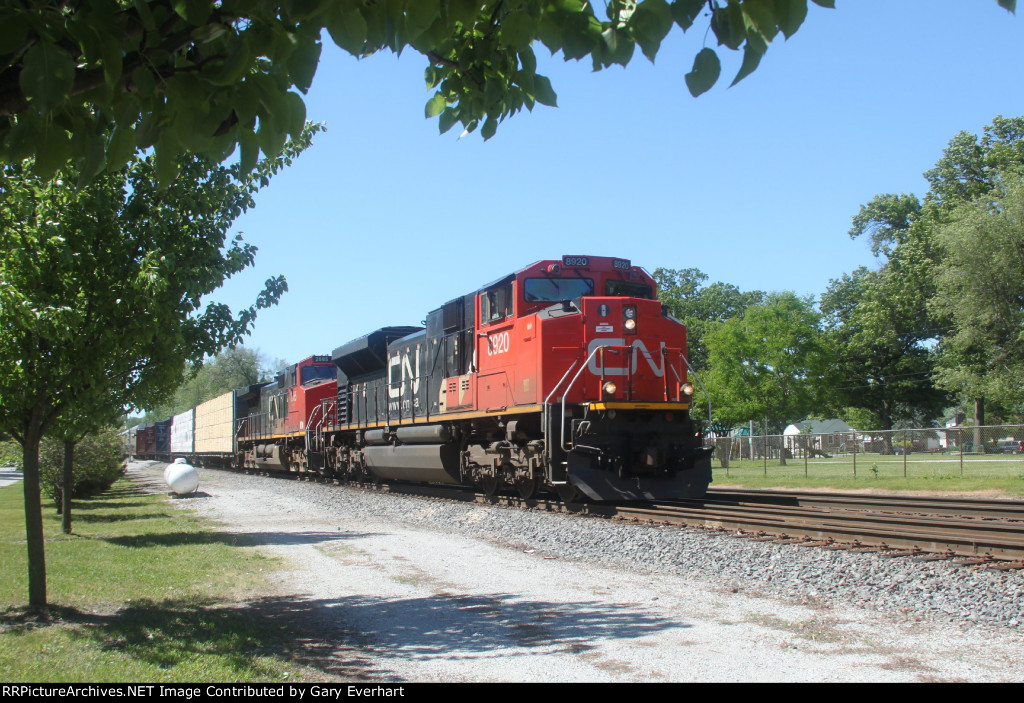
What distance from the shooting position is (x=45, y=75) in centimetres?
285

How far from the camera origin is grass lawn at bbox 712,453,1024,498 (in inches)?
797

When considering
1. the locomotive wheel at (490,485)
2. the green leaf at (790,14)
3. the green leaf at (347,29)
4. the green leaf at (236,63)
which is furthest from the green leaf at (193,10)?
the locomotive wheel at (490,485)

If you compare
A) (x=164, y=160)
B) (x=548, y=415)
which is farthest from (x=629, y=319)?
(x=164, y=160)

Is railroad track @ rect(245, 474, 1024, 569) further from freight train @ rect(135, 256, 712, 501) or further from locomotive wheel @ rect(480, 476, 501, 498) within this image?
freight train @ rect(135, 256, 712, 501)

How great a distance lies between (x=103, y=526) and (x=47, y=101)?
15.7 meters

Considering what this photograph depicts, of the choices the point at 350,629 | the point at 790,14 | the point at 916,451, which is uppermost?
the point at 790,14

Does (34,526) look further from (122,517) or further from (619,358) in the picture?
(122,517)

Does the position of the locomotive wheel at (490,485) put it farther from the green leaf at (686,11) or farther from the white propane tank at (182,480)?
the green leaf at (686,11)

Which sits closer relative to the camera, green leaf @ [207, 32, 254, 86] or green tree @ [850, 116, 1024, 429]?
green leaf @ [207, 32, 254, 86]

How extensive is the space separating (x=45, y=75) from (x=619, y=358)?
11.8 m

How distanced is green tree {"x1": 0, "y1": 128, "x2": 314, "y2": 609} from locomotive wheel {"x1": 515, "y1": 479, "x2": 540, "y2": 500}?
748 cm

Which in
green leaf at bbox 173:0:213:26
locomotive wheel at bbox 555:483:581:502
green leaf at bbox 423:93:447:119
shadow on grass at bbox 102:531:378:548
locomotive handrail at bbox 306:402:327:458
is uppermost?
green leaf at bbox 423:93:447:119

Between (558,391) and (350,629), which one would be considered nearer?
(350,629)

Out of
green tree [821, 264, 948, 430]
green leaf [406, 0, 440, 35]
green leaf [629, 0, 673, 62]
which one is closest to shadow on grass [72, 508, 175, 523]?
green leaf [406, 0, 440, 35]
